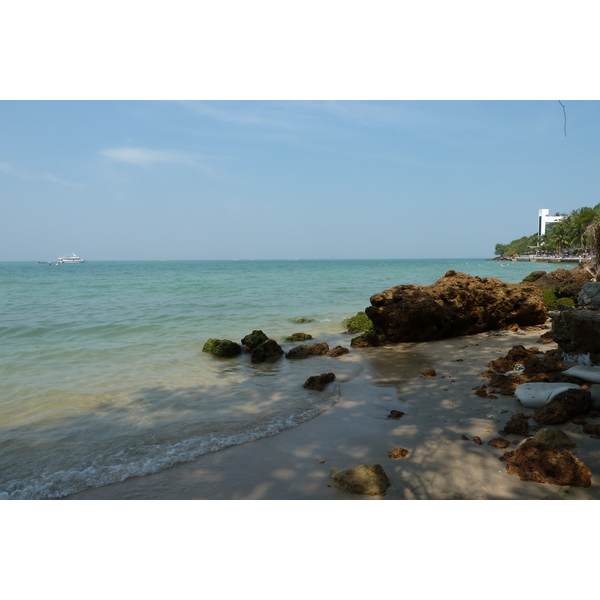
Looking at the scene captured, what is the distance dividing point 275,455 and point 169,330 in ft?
33.7

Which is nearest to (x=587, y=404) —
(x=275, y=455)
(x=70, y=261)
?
(x=275, y=455)

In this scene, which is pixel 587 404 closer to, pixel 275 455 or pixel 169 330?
pixel 275 455

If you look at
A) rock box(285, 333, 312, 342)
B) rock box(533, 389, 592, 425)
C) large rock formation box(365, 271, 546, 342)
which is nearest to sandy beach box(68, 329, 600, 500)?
rock box(533, 389, 592, 425)

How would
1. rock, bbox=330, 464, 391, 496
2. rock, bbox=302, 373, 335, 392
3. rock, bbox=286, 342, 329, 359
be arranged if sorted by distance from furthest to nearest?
rock, bbox=286, 342, 329, 359, rock, bbox=302, 373, 335, 392, rock, bbox=330, 464, 391, 496

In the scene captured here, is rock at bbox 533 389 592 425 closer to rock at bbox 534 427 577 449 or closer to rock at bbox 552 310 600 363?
rock at bbox 534 427 577 449

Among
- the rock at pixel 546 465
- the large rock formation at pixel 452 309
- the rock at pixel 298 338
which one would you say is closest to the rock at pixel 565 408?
the rock at pixel 546 465

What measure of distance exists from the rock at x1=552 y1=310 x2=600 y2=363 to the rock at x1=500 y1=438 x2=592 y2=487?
287cm

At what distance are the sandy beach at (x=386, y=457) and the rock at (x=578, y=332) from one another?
4.46 feet

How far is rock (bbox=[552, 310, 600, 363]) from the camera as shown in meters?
5.82

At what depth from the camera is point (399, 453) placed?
4305 millimetres

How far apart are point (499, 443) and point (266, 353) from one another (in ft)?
20.4

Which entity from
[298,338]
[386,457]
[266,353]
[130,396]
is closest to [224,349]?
[266,353]

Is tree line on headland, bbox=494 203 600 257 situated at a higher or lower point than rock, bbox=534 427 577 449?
higher

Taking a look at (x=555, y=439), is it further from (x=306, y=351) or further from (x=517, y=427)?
(x=306, y=351)
